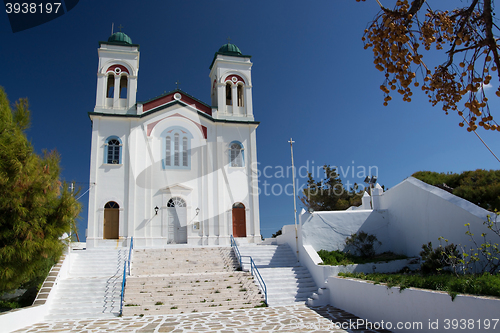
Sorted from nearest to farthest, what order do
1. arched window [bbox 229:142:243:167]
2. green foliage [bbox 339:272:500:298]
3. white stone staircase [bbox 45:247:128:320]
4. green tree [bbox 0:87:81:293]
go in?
green foliage [bbox 339:272:500:298], green tree [bbox 0:87:81:293], white stone staircase [bbox 45:247:128:320], arched window [bbox 229:142:243:167]

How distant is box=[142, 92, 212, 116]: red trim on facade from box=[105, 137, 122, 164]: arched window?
7.97ft

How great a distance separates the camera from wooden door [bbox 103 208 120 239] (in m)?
17.8

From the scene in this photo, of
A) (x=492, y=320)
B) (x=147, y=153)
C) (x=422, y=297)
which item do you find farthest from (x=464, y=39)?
(x=147, y=153)

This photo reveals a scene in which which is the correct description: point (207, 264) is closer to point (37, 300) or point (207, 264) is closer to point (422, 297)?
point (37, 300)

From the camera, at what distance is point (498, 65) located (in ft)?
13.4

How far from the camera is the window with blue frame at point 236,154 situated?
67.4 feet

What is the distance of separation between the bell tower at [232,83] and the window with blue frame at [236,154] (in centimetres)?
173

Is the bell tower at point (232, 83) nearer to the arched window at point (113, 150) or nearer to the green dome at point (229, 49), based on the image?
the green dome at point (229, 49)

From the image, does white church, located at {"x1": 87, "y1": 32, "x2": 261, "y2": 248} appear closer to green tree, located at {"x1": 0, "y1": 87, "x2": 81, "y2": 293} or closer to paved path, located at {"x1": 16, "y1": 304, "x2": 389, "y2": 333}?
paved path, located at {"x1": 16, "y1": 304, "x2": 389, "y2": 333}

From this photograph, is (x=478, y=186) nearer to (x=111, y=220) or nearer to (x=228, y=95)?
(x=228, y=95)

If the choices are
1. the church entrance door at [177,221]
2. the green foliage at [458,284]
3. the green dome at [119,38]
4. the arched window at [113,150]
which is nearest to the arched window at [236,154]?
the church entrance door at [177,221]

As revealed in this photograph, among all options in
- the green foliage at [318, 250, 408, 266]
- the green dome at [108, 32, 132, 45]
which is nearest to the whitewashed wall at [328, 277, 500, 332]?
the green foliage at [318, 250, 408, 266]

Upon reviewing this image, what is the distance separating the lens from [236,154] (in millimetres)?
20734

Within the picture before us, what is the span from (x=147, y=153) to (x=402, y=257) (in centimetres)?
1312
